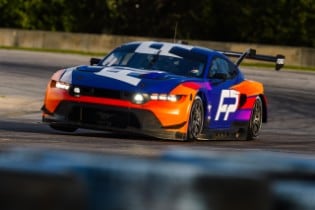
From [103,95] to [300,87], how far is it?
18.3 metres

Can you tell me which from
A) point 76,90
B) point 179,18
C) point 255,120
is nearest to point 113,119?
point 76,90

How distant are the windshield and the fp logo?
1.32 ft

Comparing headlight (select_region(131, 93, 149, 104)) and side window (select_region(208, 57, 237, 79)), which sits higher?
side window (select_region(208, 57, 237, 79))

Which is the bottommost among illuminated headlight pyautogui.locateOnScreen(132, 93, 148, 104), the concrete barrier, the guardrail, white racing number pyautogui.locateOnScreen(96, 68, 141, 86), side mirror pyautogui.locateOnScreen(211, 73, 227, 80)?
the concrete barrier

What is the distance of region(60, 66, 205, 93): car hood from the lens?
11984 millimetres

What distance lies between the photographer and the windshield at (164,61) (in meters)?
13.3

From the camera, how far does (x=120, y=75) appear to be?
12156 mm

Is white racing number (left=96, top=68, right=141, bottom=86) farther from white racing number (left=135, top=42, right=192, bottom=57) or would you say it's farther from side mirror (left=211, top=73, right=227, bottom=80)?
side mirror (left=211, top=73, right=227, bottom=80)

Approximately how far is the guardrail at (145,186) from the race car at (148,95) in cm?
950

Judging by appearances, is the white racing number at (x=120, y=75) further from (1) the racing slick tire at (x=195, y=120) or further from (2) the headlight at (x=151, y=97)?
(1) the racing slick tire at (x=195, y=120)

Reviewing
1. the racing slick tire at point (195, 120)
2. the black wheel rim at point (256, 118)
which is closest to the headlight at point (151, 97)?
the racing slick tire at point (195, 120)

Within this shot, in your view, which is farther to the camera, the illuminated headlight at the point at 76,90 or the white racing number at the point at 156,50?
the white racing number at the point at 156,50

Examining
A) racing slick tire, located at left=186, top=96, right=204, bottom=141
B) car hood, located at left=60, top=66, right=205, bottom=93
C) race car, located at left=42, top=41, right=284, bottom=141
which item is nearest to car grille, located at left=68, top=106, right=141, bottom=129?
race car, located at left=42, top=41, right=284, bottom=141

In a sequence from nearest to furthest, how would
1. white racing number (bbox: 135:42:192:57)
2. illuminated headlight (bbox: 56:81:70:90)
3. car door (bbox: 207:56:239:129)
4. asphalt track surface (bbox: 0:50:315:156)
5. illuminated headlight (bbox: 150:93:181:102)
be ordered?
1. asphalt track surface (bbox: 0:50:315:156)
2. illuminated headlight (bbox: 150:93:181:102)
3. illuminated headlight (bbox: 56:81:70:90)
4. car door (bbox: 207:56:239:129)
5. white racing number (bbox: 135:42:192:57)
